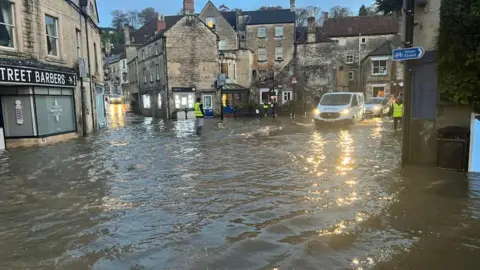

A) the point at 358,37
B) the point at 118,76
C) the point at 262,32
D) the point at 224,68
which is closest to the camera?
the point at 224,68

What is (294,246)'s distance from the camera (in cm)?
485

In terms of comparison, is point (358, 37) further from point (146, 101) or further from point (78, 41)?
point (78, 41)

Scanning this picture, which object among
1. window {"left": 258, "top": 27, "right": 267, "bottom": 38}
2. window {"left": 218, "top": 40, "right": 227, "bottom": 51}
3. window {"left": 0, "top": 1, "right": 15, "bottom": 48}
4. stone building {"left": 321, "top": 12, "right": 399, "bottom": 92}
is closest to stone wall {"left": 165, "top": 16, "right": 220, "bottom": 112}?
window {"left": 218, "top": 40, "right": 227, "bottom": 51}

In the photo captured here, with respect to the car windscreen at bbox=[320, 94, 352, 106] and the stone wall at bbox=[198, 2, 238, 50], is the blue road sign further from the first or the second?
the stone wall at bbox=[198, 2, 238, 50]

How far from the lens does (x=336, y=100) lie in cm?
2144

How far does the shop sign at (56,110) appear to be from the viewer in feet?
53.9

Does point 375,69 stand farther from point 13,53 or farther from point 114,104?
point 114,104

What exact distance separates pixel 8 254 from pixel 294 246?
11.9 feet

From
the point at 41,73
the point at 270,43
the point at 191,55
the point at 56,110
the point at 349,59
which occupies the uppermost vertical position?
the point at 270,43

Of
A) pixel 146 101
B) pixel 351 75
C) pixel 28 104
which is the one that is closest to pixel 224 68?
pixel 146 101

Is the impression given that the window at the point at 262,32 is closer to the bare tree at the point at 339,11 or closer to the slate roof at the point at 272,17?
the slate roof at the point at 272,17

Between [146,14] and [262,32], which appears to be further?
[146,14]

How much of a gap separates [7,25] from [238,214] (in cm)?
1271

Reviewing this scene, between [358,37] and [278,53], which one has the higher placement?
[358,37]
